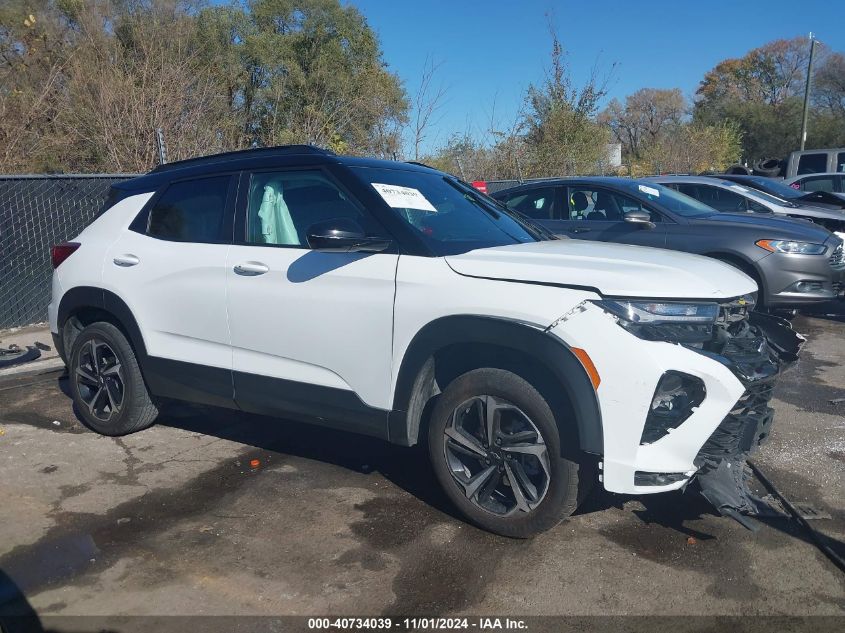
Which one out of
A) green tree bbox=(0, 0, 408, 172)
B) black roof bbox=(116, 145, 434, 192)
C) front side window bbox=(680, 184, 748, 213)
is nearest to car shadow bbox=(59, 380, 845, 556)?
black roof bbox=(116, 145, 434, 192)

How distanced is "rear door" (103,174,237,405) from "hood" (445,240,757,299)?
1.59 meters

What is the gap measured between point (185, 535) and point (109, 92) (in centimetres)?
1005

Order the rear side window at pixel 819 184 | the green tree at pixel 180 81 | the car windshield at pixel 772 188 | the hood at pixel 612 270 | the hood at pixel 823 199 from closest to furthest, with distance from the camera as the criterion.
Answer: the hood at pixel 612 270 → the green tree at pixel 180 81 → the car windshield at pixel 772 188 → the hood at pixel 823 199 → the rear side window at pixel 819 184

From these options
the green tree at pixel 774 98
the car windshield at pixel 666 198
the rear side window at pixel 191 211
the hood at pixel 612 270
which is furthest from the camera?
the green tree at pixel 774 98

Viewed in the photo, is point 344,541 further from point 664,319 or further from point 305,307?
point 664,319

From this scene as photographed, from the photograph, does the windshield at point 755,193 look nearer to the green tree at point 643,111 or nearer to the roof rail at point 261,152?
the roof rail at point 261,152

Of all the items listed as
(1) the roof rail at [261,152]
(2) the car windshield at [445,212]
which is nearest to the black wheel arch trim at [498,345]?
(2) the car windshield at [445,212]

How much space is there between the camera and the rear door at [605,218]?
28.2 feet

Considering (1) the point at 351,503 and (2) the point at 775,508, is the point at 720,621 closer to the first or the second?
(2) the point at 775,508

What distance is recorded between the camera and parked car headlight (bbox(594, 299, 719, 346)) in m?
3.37

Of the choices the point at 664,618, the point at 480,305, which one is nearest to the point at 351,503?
the point at 480,305

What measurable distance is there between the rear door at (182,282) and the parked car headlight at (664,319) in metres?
2.33

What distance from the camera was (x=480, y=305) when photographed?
3656 mm

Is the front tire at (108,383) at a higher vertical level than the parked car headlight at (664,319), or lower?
lower
